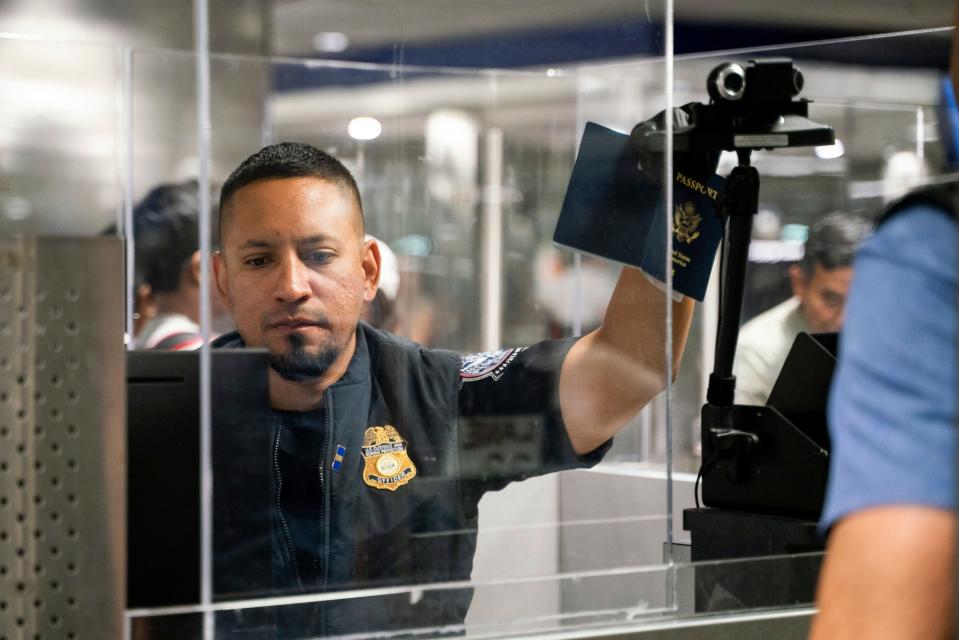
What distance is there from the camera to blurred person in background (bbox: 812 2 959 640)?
63cm

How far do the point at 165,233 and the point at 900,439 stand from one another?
4.28 feet

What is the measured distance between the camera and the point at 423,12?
167 cm

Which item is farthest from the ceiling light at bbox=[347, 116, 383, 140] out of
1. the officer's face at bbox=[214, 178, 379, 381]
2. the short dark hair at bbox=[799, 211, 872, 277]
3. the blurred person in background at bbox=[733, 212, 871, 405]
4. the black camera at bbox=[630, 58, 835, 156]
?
the short dark hair at bbox=[799, 211, 872, 277]

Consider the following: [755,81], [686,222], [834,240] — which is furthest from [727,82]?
[834,240]

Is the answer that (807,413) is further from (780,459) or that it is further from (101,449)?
(101,449)

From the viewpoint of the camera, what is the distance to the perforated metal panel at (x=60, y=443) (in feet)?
3.27

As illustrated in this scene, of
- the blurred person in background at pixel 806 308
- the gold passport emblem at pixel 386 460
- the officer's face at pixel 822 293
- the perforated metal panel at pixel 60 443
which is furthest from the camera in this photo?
the officer's face at pixel 822 293

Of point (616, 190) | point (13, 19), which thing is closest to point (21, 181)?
point (13, 19)

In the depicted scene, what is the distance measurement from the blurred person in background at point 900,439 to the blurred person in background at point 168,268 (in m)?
0.68

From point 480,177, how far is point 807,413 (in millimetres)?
597

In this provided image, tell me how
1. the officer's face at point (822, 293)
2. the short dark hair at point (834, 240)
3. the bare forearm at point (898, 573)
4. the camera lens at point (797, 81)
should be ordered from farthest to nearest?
the short dark hair at point (834, 240), the officer's face at point (822, 293), the camera lens at point (797, 81), the bare forearm at point (898, 573)

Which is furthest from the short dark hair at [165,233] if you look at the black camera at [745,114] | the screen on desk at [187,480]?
the black camera at [745,114]

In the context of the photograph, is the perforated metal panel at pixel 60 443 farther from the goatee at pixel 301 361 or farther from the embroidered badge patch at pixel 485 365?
the embroidered badge patch at pixel 485 365

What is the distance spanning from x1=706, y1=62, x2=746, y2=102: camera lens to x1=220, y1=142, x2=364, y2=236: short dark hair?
20.1 inches
